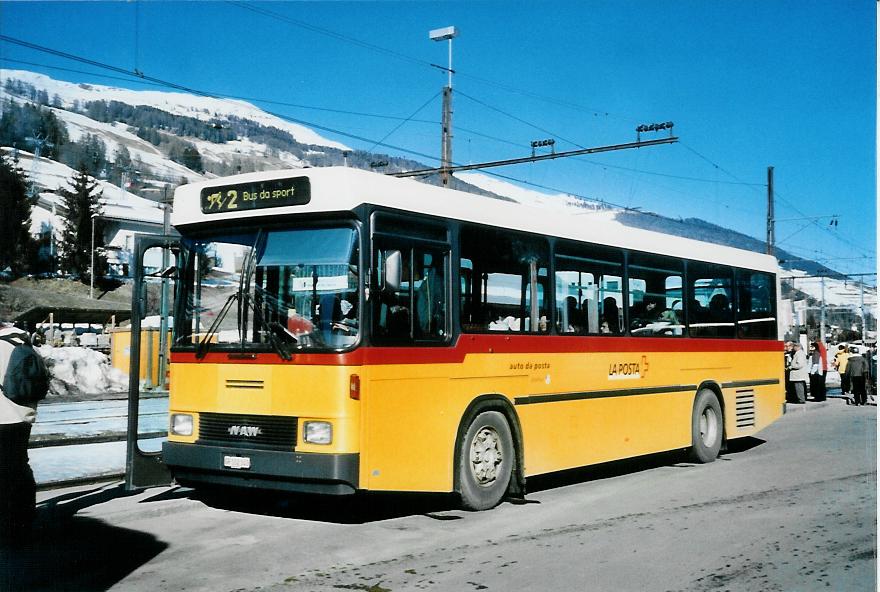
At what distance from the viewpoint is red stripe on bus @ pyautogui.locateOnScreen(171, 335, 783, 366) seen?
26.3 feet

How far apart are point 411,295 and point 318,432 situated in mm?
1590

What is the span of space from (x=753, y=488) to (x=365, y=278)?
5.94m

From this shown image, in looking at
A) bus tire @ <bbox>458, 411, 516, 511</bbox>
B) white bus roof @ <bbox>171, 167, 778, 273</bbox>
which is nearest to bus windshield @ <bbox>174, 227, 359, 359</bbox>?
white bus roof @ <bbox>171, 167, 778, 273</bbox>

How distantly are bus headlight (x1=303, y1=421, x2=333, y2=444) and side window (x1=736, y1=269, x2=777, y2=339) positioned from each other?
9.08m

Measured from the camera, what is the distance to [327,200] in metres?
8.16

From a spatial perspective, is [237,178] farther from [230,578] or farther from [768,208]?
[768,208]

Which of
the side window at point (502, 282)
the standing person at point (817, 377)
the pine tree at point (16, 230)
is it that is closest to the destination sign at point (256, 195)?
Result: the side window at point (502, 282)

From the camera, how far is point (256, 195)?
28.1ft

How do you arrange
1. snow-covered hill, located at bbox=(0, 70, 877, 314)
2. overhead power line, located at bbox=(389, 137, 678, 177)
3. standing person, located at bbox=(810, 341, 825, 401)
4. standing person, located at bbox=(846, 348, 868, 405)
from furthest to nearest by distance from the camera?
1. snow-covered hill, located at bbox=(0, 70, 877, 314)
2. standing person, located at bbox=(810, 341, 825, 401)
3. standing person, located at bbox=(846, 348, 868, 405)
4. overhead power line, located at bbox=(389, 137, 678, 177)

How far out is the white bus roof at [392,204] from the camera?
8.16 metres

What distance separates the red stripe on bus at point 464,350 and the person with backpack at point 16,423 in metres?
1.57

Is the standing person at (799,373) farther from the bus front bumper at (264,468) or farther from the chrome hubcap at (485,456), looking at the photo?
the bus front bumper at (264,468)

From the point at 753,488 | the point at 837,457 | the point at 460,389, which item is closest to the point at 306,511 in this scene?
the point at 460,389

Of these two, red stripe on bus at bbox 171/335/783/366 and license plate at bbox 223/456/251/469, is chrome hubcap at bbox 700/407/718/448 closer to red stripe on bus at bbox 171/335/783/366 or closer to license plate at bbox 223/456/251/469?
red stripe on bus at bbox 171/335/783/366
